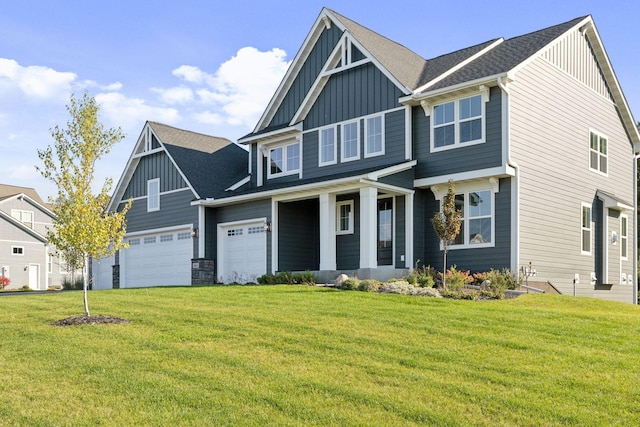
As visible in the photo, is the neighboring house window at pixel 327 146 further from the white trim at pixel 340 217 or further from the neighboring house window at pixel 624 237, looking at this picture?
the neighboring house window at pixel 624 237

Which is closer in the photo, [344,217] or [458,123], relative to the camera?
[458,123]

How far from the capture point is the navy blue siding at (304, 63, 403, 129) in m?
20.8

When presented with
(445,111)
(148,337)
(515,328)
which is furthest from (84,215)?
(445,111)


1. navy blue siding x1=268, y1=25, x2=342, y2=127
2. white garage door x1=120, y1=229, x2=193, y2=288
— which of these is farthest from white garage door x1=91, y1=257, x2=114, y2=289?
navy blue siding x1=268, y1=25, x2=342, y2=127

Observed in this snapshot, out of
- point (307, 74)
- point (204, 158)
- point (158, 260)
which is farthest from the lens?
point (204, 158)

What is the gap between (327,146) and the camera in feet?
73.8

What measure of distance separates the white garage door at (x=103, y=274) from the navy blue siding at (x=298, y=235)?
968 centimetres

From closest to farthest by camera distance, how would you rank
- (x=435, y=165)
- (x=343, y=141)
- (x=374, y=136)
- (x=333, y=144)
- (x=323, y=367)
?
(x=323, y=367) < (x=435, y=165) < (x=374, y=136) < (x=343, y=141) < (x=333, y=144)

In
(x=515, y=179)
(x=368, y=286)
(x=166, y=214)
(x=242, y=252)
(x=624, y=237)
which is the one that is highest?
(x=515, y=179)

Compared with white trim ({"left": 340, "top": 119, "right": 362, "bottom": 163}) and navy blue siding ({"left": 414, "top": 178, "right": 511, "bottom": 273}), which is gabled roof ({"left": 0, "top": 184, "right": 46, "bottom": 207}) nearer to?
white trim ({"left": 340, "top": 119, "right": 362, "bottom": 163})

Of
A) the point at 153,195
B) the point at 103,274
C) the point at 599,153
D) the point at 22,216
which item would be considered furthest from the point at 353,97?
the point at 22,216

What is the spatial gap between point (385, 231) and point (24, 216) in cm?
3578

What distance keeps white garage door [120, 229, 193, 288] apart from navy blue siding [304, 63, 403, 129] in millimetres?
6808

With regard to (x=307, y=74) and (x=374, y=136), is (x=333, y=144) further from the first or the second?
(x=307, y=74)
